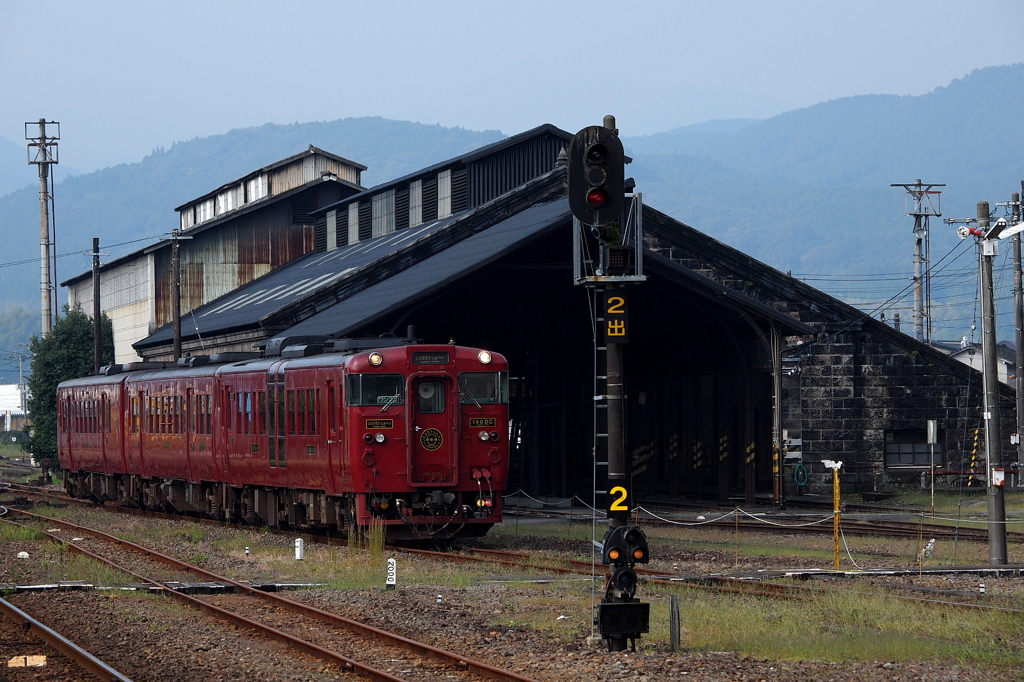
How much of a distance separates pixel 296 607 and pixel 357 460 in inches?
233

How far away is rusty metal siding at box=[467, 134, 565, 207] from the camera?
47.4 m

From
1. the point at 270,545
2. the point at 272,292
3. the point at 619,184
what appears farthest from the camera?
the point at 272,292

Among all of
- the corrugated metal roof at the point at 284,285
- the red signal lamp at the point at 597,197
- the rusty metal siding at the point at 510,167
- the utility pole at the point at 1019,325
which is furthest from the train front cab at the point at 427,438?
the rusty metal siding at the point at 510,167

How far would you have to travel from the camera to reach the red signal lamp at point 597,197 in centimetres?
1184

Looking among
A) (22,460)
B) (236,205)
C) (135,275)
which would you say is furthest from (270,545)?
(22,460)

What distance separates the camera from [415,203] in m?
50.8

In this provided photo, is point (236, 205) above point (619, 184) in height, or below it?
above

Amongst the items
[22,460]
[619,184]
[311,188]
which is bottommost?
[22,460]

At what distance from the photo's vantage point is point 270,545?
22.7m

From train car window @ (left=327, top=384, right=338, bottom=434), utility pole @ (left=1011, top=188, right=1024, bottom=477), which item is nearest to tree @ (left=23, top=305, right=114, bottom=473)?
utility pole @ (left=1011, top=188, right=1024, bottom=477)

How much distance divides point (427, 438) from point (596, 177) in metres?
9.78

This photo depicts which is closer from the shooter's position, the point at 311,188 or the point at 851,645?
the point at 851,645

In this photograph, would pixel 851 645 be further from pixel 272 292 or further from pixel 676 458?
pixel 272 292

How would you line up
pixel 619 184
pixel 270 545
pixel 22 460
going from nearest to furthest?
pixel 619 184, pixel 270 545, pixel 22 460
